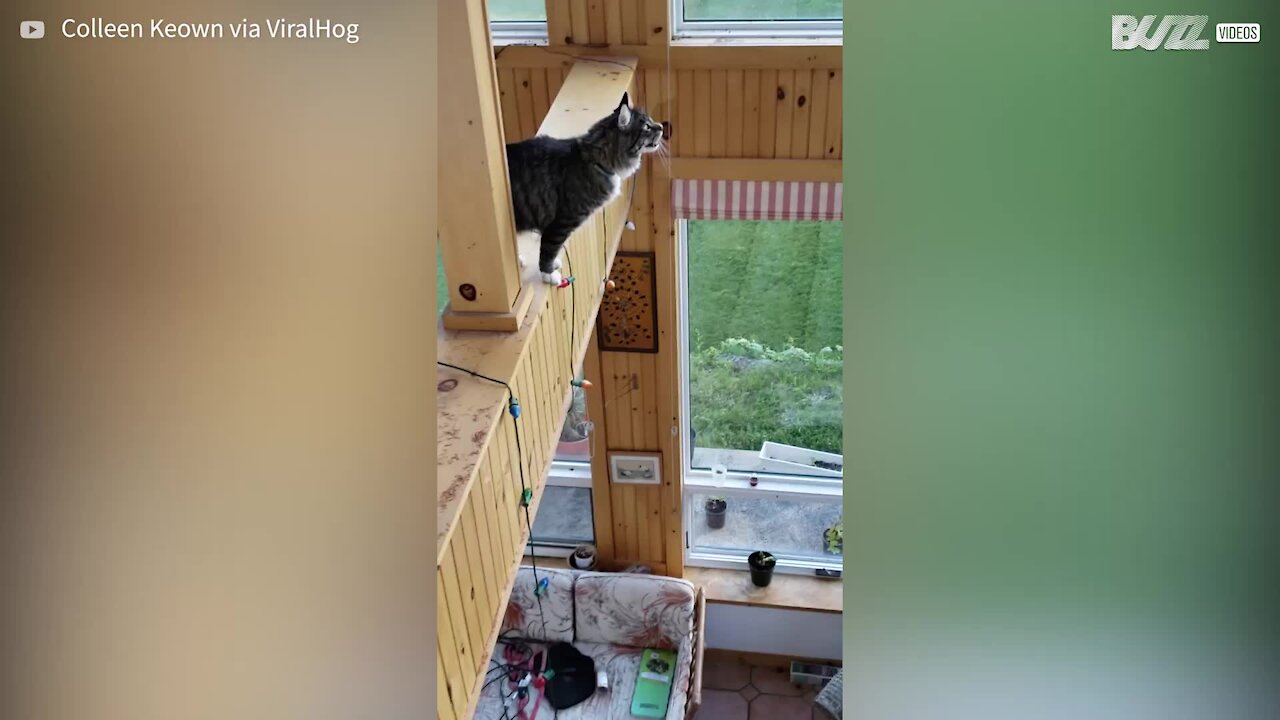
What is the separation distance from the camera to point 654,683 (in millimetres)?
4816

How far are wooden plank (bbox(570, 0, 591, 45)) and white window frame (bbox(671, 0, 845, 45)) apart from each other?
1.22 ft

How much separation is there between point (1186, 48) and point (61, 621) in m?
0.93

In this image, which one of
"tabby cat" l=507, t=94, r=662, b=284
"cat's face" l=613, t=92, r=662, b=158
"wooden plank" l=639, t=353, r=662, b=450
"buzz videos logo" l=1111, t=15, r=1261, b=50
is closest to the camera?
"buzz videos logo" l=1111, t=15, r=1261, b=50

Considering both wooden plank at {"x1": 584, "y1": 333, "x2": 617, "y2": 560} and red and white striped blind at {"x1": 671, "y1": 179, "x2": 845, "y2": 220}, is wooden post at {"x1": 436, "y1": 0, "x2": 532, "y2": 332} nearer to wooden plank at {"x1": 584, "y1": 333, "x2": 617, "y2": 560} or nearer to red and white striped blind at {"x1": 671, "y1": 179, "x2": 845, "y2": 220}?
red and white striped blind at {"x1": 671, "y1": 179, "x2": 845, "y2": 220}

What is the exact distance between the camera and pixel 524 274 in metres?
2.49

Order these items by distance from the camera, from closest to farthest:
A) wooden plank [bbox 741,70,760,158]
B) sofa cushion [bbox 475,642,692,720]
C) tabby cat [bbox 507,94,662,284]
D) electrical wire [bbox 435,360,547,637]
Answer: electrical wire [bbox 435,360,547,637] → tabby cat [bbox 507,94,662,284] → wooden plank [bbox 741,70,760,158] → sofa cushion [bbox 475,642,692,720]

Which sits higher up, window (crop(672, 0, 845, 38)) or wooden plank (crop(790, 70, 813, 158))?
window (crop(672, 0, 845, 38))

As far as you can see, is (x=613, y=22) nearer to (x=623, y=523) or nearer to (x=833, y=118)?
(x=833, y=118)

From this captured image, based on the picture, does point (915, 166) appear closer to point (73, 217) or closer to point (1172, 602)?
point (1172, 602)

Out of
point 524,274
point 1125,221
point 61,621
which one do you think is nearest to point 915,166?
point 1125,221

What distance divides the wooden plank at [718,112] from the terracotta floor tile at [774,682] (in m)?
3.02

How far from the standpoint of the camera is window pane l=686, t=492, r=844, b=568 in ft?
17.6

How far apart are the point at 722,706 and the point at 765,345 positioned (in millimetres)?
2060

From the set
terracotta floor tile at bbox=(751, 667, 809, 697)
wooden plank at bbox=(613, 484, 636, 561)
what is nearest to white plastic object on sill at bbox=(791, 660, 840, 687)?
terracotta floor tile at bbox=(751, 667, 809, 697)
